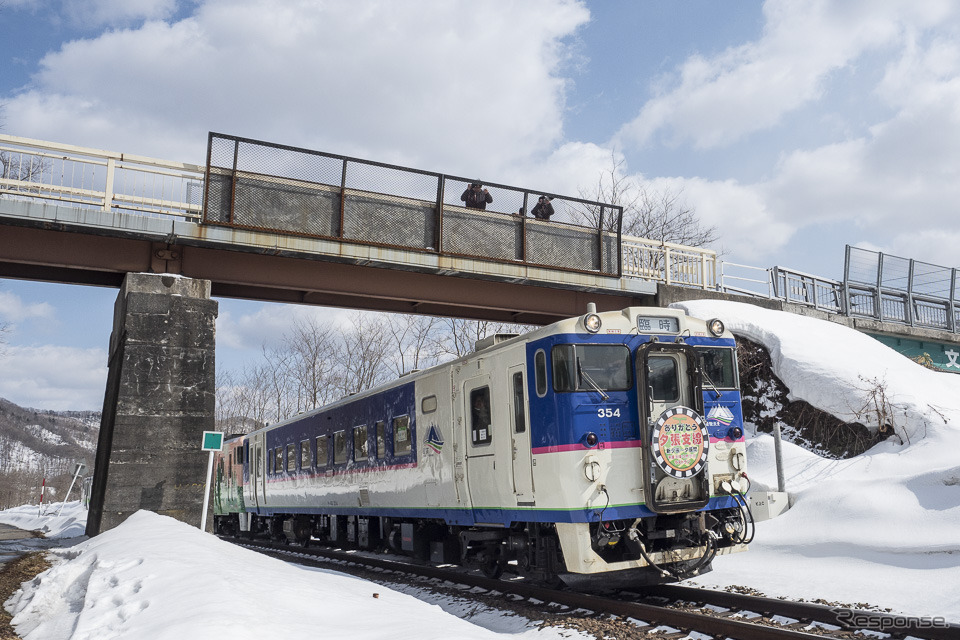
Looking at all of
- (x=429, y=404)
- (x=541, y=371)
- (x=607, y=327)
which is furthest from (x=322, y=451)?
(x=607, y=327)

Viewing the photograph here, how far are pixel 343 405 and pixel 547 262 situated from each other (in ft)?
21.3

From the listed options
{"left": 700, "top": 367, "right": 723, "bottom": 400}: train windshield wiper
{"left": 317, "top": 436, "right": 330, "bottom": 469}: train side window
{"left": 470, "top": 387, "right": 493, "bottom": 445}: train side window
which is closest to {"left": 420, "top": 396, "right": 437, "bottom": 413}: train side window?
{"left": 470, "top": 387, "right": 493, "bottom": 445}: train side window

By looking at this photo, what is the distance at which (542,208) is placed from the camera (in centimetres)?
1819

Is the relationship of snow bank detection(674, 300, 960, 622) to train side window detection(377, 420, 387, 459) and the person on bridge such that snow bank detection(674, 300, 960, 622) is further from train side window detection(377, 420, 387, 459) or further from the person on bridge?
the person on bridge

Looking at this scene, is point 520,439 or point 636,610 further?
point 520,439

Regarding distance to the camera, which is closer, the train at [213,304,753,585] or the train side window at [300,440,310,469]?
the train at [213,304,753,585]

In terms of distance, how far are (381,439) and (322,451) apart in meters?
3.10

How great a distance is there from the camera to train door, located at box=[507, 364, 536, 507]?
334 inches

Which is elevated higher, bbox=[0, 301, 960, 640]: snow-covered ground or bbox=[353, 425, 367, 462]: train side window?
bbox=[353, 425, 367, 462]: train side window

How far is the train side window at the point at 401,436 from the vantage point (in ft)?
38.1

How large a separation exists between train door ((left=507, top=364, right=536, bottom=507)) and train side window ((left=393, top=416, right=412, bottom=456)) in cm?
310

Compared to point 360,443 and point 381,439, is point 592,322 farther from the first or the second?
point 360,443

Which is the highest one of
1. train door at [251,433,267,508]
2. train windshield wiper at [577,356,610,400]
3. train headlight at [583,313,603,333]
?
train headlight at [583,313,603,333]

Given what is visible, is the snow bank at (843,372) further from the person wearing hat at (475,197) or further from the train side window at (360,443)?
the train side window at (360,443)
